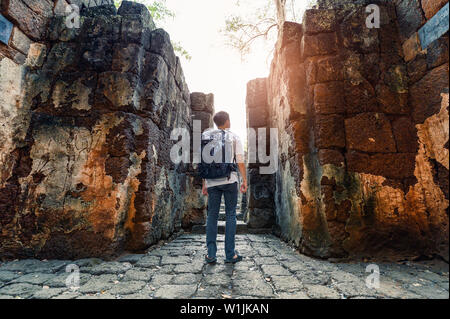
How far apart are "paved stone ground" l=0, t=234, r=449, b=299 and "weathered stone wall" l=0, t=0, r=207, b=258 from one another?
35 cm

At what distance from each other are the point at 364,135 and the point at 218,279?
7.25 feet

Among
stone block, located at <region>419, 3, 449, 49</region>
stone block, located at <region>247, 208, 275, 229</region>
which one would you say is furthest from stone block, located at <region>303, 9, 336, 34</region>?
stone block, located at <region>247, 208, 275, 229</region>

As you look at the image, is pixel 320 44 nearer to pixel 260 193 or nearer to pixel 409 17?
pixel 409 17

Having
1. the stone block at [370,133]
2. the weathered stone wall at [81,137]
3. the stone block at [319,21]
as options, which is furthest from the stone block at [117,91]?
the stone block at [370,133]

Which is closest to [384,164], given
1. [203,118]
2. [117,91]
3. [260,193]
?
[260,193]

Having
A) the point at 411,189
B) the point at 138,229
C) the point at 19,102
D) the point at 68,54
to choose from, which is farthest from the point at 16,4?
the point at 411,189

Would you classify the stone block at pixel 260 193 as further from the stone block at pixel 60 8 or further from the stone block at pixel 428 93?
the stone block at pixel 60 8

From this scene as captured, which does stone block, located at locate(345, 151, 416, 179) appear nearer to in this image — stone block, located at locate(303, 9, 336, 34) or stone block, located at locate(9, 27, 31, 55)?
stone block, located at locate(303, 9, 336, 34)

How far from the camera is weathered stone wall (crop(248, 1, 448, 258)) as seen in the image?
7.28 feet

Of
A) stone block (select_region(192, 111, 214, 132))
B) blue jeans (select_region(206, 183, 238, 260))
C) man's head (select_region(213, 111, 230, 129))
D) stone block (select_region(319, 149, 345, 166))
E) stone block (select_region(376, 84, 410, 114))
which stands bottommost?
blue jeans (select_region(206, 183, 238, 260))

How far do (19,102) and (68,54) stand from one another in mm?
847

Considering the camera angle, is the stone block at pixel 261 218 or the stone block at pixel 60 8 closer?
the stone block at pixel 60 8

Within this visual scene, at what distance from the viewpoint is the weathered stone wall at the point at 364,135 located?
2.22 m

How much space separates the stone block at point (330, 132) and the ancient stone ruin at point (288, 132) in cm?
1
